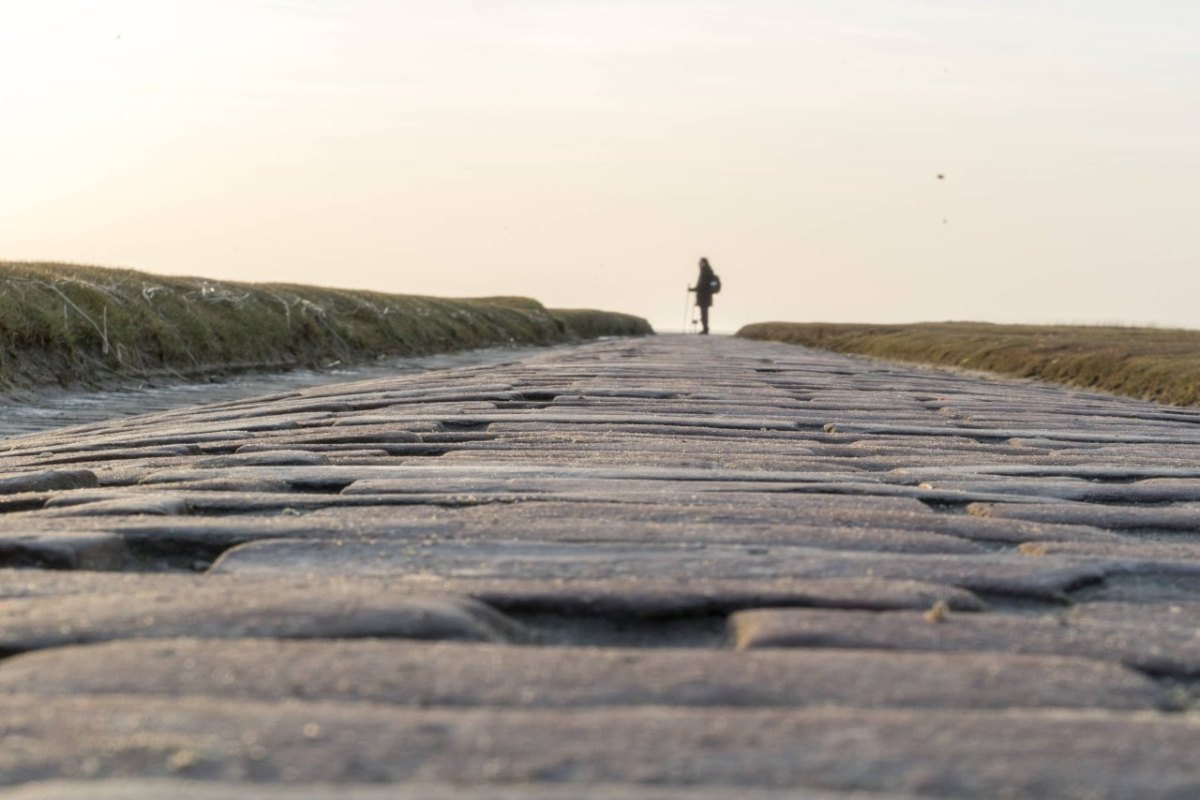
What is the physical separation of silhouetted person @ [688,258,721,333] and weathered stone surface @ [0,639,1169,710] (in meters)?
32.0

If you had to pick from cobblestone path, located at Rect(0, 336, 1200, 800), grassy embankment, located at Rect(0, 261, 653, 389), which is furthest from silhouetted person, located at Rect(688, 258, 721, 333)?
cobblestone path, located at Rect(0, 336, 1200, 800)

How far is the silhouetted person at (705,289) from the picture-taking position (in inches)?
1332

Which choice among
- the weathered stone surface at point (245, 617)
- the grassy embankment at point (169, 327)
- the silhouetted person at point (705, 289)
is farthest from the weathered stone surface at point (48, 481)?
the silhouetted person at point (705, 289)

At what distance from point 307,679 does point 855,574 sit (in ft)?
3.48

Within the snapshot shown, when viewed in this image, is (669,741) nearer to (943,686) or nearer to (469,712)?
(469,712)

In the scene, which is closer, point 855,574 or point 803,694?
point 803,694

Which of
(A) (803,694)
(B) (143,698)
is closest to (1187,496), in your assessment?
(A) (803,694)

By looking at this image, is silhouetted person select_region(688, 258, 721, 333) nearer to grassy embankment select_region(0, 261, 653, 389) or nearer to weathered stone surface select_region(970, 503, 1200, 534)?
grassy embankment select_region(0, 261, 653, 389)

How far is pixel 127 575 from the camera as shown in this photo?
2.24 m

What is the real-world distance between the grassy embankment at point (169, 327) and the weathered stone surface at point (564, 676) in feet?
26.9

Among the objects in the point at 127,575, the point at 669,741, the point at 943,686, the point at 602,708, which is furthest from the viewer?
the point at 127,575

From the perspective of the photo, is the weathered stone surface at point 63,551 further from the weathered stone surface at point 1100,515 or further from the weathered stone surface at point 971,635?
the weathered stone surface at point 1100,515

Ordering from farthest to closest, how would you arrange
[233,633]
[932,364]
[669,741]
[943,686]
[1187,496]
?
[932,364] → [1187,496] → [233,633] → [943,686] → [669,741]

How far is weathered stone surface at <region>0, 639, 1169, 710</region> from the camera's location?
1.57 metres
